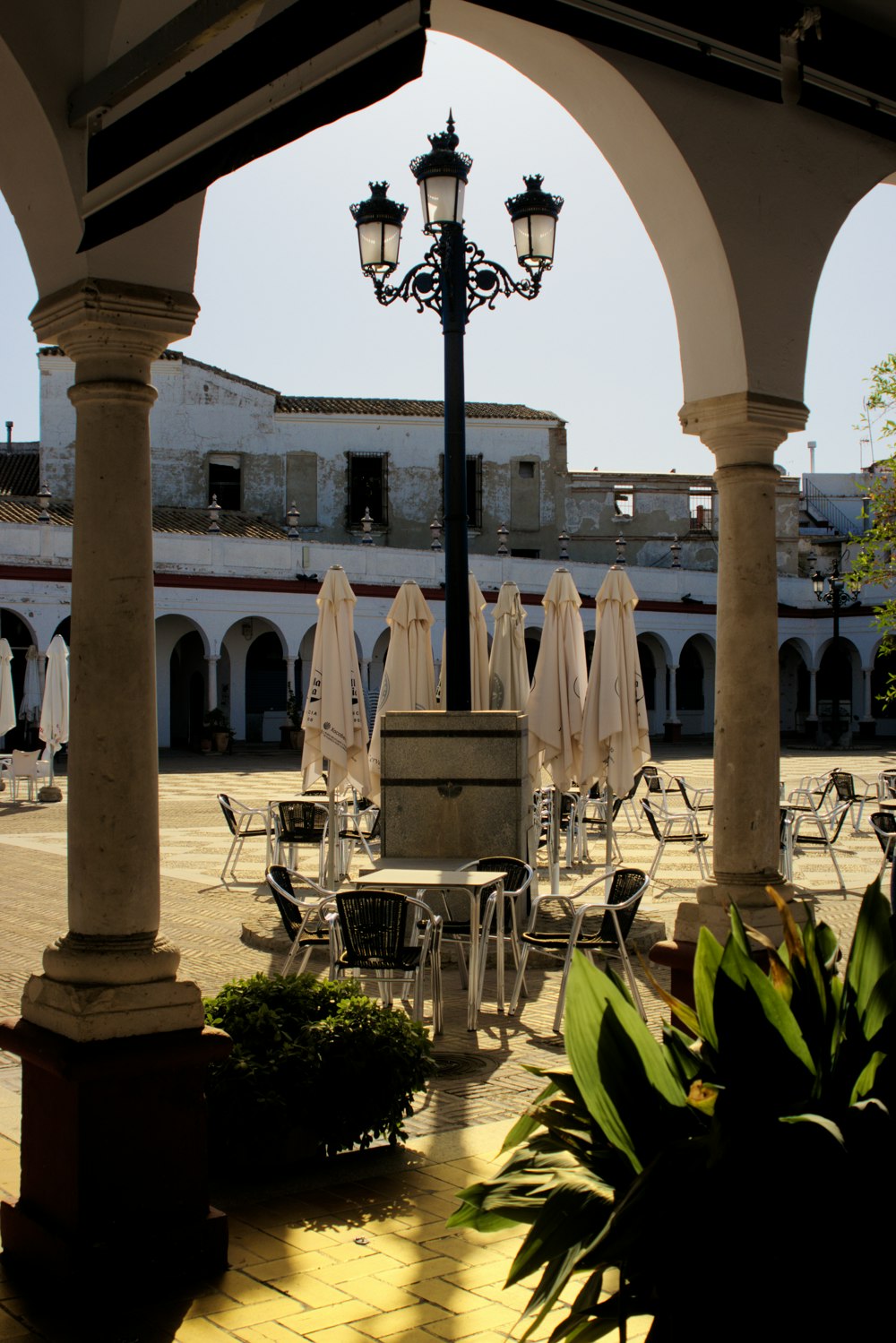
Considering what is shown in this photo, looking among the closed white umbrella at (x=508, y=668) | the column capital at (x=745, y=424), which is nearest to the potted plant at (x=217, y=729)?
the closed white umbrella at (x=508, y=668)

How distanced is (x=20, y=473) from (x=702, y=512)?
2264 centimetres

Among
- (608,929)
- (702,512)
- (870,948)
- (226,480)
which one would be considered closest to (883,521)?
(608,929)

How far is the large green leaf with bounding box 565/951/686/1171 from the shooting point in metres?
2.49

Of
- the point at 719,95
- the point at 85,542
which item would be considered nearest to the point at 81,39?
the point at 85,542

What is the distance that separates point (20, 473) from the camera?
39.0 meters

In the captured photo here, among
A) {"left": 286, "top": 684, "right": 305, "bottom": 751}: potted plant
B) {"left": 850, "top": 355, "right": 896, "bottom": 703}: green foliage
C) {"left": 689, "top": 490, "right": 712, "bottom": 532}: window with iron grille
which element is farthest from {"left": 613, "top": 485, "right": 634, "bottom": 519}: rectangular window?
{"left": 850, "top": 355, "right": 896, "bottom": 703}: green foliage

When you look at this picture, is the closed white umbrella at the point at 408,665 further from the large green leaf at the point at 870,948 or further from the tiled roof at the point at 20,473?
the tiled roof at the point at 20,473

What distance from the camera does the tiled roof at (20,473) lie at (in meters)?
38.1

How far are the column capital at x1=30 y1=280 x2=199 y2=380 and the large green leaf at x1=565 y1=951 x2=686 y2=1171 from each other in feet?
7.54

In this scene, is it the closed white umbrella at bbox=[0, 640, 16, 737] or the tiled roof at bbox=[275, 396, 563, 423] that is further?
the tiled roof at bbox=[275, 396, 563, 423]

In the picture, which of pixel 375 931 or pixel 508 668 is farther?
pixel 508 668

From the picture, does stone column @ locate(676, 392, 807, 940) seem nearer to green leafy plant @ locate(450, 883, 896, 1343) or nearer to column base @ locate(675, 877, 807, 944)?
column base @ locate(675, 877, 807, 944)

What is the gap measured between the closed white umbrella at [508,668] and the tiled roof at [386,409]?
31.2 m

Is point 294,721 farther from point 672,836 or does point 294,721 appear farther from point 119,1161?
point 119,1161
